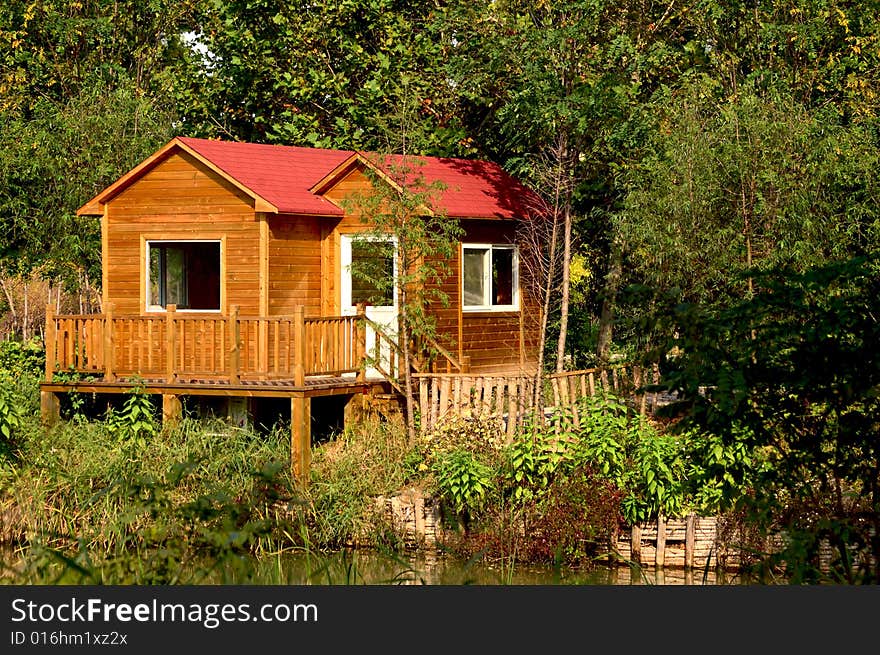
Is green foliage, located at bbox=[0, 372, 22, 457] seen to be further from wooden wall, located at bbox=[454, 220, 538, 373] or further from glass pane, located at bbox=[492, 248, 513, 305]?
glass pane, located at bbox=[492, 248, 513, 305]

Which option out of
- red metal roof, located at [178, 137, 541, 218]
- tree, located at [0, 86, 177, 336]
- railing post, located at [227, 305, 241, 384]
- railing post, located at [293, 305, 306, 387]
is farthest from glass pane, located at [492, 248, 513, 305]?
tree, located at [0, 86, 177, 336]

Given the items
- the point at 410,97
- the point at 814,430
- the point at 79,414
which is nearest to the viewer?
the point at 814,430

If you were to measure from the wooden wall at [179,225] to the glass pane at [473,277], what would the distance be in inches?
148

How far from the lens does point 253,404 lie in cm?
2228

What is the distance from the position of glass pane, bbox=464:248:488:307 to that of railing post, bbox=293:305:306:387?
4270mm

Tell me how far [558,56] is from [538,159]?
1885 mm

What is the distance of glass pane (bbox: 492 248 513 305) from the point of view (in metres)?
24.5

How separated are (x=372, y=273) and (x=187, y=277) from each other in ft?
11.6

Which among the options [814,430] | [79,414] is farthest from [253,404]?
[814,430]

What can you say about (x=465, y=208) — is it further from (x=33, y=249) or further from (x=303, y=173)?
(x=33, y=249)

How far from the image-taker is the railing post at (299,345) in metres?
19.9

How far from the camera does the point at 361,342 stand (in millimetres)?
21547

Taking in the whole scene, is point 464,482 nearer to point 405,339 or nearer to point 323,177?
point 405,339

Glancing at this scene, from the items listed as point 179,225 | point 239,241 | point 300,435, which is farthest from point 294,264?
point 300,435
